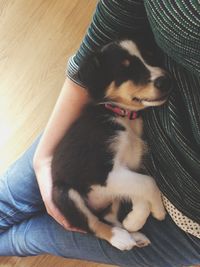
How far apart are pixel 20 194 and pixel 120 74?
0.52 m

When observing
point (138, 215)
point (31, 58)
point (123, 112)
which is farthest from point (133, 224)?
point (31, 58)

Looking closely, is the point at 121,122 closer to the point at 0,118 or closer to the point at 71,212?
the point at 71,212

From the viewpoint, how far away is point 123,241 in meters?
1.06

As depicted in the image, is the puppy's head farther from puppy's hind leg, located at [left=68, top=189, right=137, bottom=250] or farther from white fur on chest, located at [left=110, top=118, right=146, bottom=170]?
puppy's hind leg, located at [left=68, top=189, right=137, bottom=250]

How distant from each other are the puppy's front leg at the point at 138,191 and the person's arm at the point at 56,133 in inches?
7.3

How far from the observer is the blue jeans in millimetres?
1027

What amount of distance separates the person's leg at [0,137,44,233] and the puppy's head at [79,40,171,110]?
0.38 metres

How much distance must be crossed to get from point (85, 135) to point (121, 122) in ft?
0.36

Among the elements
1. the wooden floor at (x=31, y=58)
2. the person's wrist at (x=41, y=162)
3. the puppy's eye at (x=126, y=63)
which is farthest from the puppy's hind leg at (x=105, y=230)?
the wooden floor at (x=31, y=58)

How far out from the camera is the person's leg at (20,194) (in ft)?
4.26

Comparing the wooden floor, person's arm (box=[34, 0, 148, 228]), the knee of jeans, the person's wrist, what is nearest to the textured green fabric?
person's arm (box=[34, 0, 148, 228])

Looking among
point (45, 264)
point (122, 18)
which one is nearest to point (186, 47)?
point (122, 18)

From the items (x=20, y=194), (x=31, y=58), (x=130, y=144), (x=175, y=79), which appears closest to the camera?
(x=175, y=79)

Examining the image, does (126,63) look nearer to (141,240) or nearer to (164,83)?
(164,83)
